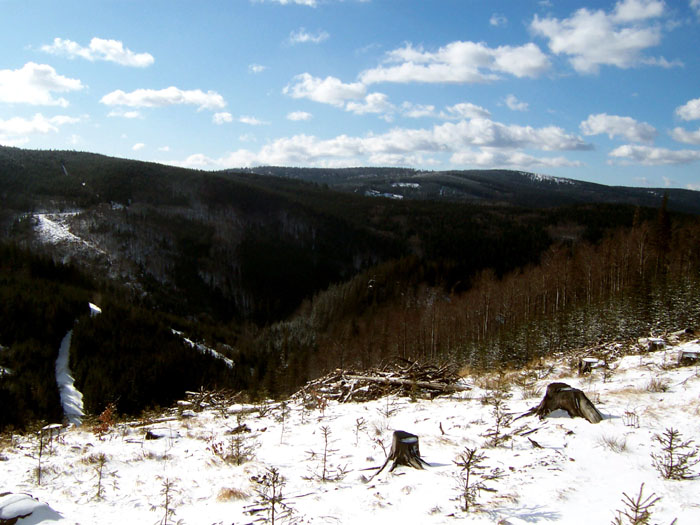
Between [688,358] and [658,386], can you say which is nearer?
[658,386]

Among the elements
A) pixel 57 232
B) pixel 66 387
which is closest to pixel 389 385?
pixel 66 387

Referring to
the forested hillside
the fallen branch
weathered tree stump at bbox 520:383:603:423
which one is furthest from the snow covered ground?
the forested hillside

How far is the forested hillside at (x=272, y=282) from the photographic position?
5006 centimetres

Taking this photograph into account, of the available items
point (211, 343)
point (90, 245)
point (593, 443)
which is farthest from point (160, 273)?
point (593, 443)

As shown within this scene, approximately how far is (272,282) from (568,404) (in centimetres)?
15083

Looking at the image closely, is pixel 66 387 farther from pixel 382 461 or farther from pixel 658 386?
pixel 658 386

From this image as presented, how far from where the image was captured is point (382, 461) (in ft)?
22.0

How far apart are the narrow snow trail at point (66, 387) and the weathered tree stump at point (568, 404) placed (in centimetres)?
5735

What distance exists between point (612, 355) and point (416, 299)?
284 feet

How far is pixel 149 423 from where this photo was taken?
11.0 meters

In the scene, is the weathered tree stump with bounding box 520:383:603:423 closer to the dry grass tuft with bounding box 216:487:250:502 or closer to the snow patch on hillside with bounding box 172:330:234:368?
the dry grass tuft with bounding box 216:487:250:502

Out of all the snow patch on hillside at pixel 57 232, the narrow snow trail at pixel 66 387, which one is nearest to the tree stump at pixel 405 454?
the narrow snow trail at pixel 66 387

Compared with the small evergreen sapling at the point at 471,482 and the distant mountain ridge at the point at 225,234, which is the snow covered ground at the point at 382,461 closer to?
the small evergreen sapling at the point at 471,482

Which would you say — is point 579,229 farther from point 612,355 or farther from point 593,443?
point 593,443
